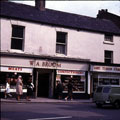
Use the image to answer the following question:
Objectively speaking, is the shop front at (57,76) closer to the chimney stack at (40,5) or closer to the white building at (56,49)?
the white building at (56,49)

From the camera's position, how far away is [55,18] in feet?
83.7

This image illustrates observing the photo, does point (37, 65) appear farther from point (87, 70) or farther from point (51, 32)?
point (87, 70)

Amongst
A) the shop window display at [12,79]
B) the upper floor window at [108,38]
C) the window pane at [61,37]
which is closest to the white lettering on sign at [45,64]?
the shop window display at [12,79]

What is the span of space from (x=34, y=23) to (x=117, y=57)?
10391 mm

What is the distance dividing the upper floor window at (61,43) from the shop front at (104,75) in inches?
140

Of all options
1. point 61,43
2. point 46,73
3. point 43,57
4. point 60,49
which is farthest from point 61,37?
point 46,73

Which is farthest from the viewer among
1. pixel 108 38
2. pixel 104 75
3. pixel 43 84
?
pixel 108 38

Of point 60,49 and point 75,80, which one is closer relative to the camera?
point 60,49

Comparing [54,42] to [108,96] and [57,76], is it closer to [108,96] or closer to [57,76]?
[57,76]

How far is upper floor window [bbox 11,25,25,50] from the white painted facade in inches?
15.6

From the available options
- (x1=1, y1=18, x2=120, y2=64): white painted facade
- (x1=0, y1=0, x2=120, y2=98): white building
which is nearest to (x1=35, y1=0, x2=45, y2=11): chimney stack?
(x1=0, y1=0, x2=120, y2=98): white building

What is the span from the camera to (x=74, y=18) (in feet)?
89.1

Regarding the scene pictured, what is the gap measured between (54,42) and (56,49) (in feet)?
2.54

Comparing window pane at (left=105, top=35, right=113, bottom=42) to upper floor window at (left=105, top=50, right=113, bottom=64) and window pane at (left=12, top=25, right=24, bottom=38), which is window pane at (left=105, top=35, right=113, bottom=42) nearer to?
upper floor window at (left=105, top=50, right=113, bottom=64)
